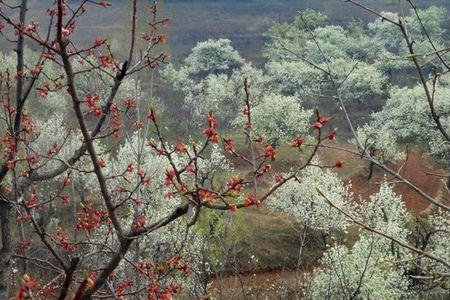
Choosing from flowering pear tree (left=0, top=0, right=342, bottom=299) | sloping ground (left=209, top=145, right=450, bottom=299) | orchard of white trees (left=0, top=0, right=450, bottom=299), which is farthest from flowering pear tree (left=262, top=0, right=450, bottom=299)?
sloping ground (left=209, top=145, right=450, bottom=299)

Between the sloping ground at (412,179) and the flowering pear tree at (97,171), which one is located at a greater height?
the flowering pear tree at (97,171)

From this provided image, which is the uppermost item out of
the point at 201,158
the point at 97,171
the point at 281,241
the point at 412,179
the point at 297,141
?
the point at 297,141

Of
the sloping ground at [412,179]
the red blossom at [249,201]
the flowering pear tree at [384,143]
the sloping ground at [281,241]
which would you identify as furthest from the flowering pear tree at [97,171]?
the sloping ground at [412,179]

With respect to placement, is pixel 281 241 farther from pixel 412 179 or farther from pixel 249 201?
pixel 249 201

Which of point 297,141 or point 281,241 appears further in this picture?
point 281,241

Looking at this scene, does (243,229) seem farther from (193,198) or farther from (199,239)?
(193,198)

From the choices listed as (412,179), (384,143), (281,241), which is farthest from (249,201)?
(412,179)

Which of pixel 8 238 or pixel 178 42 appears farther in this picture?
pixel 178 42

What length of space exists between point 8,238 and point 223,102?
45.2m

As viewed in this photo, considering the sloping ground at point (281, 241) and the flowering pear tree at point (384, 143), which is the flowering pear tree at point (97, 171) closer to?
the flowering pear tree at point (384, 143)

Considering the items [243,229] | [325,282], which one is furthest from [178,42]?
[325,282]

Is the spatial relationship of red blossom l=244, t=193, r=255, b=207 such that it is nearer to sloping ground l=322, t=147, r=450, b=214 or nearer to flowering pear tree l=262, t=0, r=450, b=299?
flowering pear tree l=262, t=0, r=450, b=299

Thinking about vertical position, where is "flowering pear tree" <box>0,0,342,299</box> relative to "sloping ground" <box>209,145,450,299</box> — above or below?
above

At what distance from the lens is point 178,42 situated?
73.6 meters
